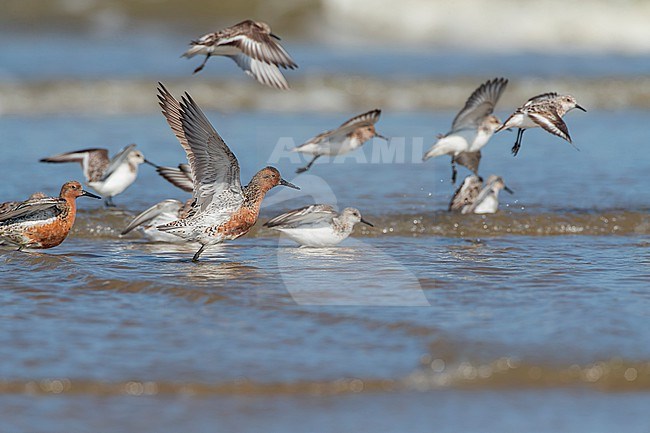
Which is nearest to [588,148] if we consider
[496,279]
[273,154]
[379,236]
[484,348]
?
[273,154]

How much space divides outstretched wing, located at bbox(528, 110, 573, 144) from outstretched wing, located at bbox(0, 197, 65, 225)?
353 centimetres

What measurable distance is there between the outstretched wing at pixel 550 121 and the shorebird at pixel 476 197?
1.35m

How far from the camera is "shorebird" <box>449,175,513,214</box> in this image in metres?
9.01

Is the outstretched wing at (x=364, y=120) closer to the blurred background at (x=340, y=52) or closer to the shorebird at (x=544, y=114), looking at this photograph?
the shorebird at (x=544, y=114)

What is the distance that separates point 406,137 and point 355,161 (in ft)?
7.51

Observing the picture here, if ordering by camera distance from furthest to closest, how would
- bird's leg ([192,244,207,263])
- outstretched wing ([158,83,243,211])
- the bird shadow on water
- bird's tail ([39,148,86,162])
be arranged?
bird's tail ([39,148,86,162]) < bird's leg ([192,244,207,263]) < outstretched wing ([158,83,243,211]) < the bird shadow on water

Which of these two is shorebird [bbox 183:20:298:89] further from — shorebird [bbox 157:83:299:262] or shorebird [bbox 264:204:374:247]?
shorebird [bbox 157:83:299:262]

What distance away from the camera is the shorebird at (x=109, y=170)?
369 inches

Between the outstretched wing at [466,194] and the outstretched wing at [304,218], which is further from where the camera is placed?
the outstretched wing at [466,194]

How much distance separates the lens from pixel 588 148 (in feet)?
40.5

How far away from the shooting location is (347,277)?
21.7 ft

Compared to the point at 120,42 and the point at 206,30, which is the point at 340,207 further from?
the point at 206,30

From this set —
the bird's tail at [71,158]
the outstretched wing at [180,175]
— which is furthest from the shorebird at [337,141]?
the bird's tail at [71,158]

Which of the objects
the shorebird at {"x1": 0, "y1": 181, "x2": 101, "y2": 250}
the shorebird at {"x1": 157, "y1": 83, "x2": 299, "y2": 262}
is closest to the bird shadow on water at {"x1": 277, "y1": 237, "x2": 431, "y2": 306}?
the shorebird at {"x1": 157, "y1": 83, "x2": 299, "y2": 262}
